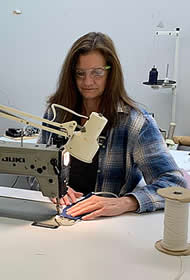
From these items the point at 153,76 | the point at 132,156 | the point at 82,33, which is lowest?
the point at 132,156

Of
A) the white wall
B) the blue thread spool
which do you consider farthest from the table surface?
the white wall

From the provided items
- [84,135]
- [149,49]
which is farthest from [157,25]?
[84,135]

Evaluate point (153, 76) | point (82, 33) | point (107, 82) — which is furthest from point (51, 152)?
point (82, 33)

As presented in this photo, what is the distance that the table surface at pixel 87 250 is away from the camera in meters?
0.92

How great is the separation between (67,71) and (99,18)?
6.24ft

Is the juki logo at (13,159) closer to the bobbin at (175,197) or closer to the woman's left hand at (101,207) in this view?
the woman's left hand at (101,207)

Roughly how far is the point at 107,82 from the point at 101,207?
0.58m

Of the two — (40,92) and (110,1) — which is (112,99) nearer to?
(110,1)

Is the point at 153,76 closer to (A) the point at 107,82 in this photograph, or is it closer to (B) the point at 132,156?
(A) the point at 107,82

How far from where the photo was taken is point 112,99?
1.62 metres

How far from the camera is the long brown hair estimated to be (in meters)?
1.57

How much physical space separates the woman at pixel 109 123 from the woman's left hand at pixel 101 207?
0.20 metres

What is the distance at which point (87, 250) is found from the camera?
1.03 meters

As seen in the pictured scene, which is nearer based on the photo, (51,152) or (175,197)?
(175,197)
